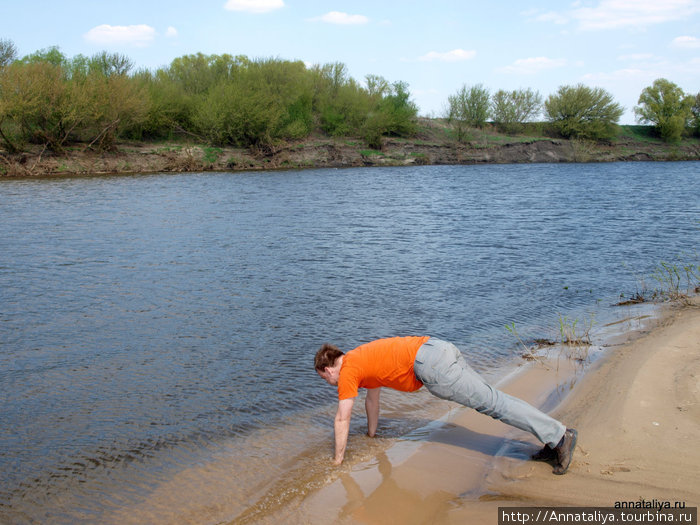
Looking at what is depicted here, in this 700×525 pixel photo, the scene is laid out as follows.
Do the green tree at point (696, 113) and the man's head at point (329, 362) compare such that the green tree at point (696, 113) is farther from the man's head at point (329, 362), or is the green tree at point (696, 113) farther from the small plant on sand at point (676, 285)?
the man's head at point (329, 362)

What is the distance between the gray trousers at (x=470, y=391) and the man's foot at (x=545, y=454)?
168 millimetres

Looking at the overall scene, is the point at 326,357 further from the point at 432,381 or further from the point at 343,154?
the point at 343,154

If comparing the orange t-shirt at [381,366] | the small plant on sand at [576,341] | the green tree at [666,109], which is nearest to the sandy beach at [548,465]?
the orange t-shirt at [381,366]

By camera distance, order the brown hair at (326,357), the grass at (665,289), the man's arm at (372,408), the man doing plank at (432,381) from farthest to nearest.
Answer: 1. the grass at (665,289)
2. the man's arm at (372,408)
3. the brown hair at (326,357)
4. the man doing plank at (432,381)

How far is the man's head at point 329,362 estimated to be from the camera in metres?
4.95

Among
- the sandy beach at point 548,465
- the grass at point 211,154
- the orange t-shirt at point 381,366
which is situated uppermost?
the grass at point 211,154

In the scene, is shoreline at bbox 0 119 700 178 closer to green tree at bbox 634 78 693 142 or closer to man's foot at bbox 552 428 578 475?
green tree at bbox 634 78 693 142

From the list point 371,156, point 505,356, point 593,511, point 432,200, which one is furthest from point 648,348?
point 371,156

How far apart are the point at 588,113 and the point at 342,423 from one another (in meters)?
78.4

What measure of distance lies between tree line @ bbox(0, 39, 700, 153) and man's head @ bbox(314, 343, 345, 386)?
132 ft

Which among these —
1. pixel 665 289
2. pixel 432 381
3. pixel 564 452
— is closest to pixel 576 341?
pixel 564 452

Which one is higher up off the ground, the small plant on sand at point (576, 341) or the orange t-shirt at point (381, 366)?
the orange t-shirt at point (381, 366)

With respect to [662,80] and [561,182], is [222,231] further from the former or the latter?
[662,80]

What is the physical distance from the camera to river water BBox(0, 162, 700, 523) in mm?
5270
